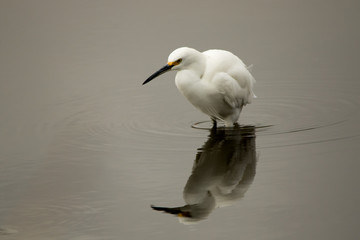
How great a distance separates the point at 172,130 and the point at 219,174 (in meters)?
1.12

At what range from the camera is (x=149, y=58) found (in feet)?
26.8

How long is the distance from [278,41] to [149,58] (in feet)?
5.40

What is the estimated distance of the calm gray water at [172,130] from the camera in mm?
4266

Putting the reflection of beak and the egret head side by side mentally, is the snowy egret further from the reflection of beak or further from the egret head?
the reflection of beak

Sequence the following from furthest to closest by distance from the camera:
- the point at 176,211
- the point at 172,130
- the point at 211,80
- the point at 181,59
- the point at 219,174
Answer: the point at 172,130 < the point at 211,80 < the point at 181,59 < the point at 219,174 < the point at 176,211

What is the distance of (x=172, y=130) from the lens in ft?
19.5

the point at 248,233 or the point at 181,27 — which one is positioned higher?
the point at 181,27

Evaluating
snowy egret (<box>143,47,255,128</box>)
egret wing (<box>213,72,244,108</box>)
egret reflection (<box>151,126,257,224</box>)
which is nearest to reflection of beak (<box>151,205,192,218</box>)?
egret reflection (<box>151,126,257,224</box>)

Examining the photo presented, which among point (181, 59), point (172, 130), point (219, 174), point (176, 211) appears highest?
point (181, 59)

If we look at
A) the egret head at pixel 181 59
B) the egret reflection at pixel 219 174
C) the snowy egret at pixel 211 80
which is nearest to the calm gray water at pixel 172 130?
the egret reflection at pixel 219 174

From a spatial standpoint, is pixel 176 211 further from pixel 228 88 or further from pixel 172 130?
pixel 228 88

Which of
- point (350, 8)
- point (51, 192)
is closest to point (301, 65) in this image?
point (350, 8)

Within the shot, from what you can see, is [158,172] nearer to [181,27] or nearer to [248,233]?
[248,233]

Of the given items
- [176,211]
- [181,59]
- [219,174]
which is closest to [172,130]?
[181,59]
